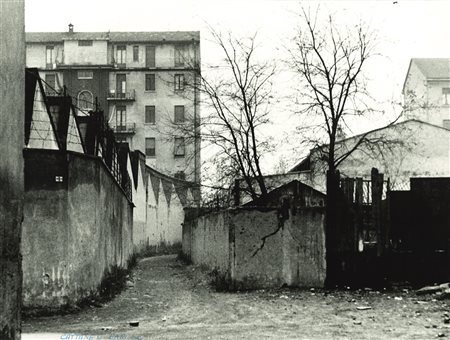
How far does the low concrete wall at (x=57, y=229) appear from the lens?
35.7 ft

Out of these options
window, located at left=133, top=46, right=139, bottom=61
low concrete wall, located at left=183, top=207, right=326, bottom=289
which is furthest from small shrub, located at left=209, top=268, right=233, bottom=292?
window, located at left=133, top=46, right=139, bottom=61

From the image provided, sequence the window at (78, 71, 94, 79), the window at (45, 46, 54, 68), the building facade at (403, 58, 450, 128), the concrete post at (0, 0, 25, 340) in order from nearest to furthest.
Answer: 1. the concrete post at (0, 0, 25, 340)
2. the building facade at (403, 58, 450, 128)
3. the window at (78, 71, 94, 79)
4. the window at (45, 46, 54, 68)

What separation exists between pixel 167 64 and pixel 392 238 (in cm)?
4589

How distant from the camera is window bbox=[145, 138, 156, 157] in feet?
187

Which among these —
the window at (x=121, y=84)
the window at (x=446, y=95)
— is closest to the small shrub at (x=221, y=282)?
the window at (x=121, y=84)

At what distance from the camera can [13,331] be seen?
16.4ft

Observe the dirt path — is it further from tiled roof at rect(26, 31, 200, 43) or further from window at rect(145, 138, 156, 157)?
tiled roof at rect(26, 31, 200, 43)

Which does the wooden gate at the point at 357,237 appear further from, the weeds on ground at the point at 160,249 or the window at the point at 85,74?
the window at the point at 85,74

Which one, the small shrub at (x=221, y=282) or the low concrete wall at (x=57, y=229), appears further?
the small shrub at (x=221, y=282)

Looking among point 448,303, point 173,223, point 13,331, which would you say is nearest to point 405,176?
point 173,223

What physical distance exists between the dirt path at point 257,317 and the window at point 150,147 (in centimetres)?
4336

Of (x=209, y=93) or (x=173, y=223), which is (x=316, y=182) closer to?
(x=209, y=93)

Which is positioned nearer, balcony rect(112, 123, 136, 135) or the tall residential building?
the tall residential building

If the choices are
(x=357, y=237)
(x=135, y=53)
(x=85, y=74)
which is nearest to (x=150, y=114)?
(x=135, y=53)
